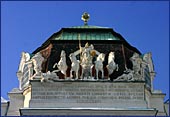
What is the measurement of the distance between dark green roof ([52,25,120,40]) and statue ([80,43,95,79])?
2275 millimetres

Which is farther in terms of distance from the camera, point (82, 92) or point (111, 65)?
point (111, 65)

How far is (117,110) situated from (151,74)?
551 cm

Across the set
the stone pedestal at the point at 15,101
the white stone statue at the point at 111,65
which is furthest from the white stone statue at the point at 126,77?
the stone pedestal at the point at 15,101

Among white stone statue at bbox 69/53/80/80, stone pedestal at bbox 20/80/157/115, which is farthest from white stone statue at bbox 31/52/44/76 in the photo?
white stone statue at bbox 69/53/80/80

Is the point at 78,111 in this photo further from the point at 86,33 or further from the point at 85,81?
the point at 86,33

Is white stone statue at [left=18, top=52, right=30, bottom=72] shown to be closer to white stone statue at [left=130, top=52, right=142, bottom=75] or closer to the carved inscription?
the carved inscription

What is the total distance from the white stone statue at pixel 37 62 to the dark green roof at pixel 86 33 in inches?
91.8

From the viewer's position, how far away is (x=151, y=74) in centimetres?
3634

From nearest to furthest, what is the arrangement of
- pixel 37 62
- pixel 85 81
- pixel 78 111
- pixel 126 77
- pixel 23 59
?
pixel 78 111
pixel 85 81
pixel 126 77
pixel 37 62
pixel 23 59

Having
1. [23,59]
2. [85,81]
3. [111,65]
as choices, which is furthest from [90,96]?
[23,59]

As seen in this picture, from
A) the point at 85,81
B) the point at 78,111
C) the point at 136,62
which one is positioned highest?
the point at 136,62

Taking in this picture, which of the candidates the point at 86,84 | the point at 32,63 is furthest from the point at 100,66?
the point at 32,63

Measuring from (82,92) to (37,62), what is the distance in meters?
2.89

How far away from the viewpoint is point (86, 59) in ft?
108
